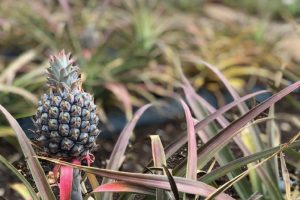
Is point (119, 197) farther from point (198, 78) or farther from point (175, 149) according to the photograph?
point (198, 78)

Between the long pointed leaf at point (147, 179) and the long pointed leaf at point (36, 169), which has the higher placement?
the long pointed leaf at point (36, 169)

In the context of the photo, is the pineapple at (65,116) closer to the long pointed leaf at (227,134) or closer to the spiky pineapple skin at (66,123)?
the spiky pineapple skin at (66,123)

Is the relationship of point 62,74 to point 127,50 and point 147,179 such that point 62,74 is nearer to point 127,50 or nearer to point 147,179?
point 147,179

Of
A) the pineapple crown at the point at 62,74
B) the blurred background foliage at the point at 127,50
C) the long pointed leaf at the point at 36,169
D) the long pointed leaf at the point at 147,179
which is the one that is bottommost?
the long pointed leaf at the point at 147,179

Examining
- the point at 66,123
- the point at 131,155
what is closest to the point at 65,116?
the point at 66,123

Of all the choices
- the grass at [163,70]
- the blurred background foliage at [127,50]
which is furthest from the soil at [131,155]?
the blurred background foliage at [127,50]

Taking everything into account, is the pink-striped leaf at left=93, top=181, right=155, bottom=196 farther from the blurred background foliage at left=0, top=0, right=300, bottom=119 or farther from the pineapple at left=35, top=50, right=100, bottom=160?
the blurred background foliage at left=0, top=0, right=300, bottom=119

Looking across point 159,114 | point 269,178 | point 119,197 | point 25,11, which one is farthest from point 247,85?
point 119,197

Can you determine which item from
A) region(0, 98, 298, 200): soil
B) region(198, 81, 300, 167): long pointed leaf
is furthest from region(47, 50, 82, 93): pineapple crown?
region(198, 81, 300, 167): long pointed leaf
